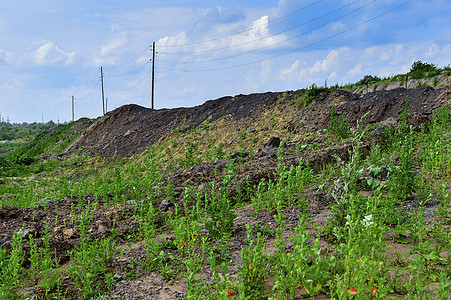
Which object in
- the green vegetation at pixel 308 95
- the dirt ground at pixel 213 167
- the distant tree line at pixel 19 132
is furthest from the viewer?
the distant tree line at pixel 19 132

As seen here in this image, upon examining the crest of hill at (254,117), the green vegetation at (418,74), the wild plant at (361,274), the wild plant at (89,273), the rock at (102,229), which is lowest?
the wild plant at (89,273)

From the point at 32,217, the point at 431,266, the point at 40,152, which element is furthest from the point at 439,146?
→ the point at 40,152

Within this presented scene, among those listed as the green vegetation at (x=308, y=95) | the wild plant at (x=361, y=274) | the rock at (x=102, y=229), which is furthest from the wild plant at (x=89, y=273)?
the green vegetation at (x=308, y=95)

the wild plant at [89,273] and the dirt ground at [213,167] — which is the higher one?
the dirt ground at [213,167]

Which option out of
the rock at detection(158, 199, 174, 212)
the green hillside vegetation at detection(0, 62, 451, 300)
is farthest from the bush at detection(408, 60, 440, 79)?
the rock at detection(158, 199, 174, 212)

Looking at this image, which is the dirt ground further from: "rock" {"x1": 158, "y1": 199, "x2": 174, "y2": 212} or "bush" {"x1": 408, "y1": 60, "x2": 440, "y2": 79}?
"bush" {"x1": 408, "y1": 60, "x2": 440, "y2": 79}

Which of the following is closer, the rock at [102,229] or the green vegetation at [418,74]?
the rock at [102,229]

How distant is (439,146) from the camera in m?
6.05

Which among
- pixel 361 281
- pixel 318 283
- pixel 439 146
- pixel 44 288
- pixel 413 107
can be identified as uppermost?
pixel 413 107

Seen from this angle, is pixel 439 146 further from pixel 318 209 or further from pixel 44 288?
pixel 44 288

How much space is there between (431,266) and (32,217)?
22.6 feet

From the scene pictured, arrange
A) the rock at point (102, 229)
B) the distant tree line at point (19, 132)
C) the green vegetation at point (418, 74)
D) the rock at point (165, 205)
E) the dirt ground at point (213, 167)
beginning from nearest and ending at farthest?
the dirt ground at point (213, 167) → the rock at point (102, 229) → the rock at point (165, 205) → the green vegetation at point (418, 74) → the distant tree line at point (19, 132)

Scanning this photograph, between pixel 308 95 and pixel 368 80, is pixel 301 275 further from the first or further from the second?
pixel 368 80

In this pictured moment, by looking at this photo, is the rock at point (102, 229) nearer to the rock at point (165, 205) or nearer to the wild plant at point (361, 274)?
the rock at point (165, 205)
